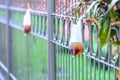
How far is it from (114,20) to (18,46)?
Result: 305 cm

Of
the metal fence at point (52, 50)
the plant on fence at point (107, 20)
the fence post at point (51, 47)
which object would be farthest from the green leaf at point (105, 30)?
the fence post at point (51, 47)

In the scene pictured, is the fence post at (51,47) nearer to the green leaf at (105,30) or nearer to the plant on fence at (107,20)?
the plant on fence at (107,20)

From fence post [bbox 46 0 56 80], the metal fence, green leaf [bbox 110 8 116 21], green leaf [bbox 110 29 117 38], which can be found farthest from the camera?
fence post [bbox 46 0 56 80]

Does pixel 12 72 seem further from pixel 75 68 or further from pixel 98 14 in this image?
pixel 98 14

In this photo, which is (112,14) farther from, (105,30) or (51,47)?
(51,47)

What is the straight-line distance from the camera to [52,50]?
8.95 feet

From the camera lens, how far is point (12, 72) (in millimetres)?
4727

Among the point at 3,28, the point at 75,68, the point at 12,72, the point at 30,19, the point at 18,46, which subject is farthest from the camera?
the point at 3,28

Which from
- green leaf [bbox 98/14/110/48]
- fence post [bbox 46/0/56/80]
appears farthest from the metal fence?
green leaf [bbox 98/14/110/48]

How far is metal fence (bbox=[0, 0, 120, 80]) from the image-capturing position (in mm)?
1850

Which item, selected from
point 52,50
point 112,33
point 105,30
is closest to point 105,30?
point 105,30

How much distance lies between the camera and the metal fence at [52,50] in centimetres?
185

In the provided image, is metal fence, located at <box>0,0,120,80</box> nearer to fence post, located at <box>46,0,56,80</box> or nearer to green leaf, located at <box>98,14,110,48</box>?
fence post, located at <box>46,0,56,80</box>

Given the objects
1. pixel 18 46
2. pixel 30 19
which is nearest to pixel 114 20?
pixel 30 19
